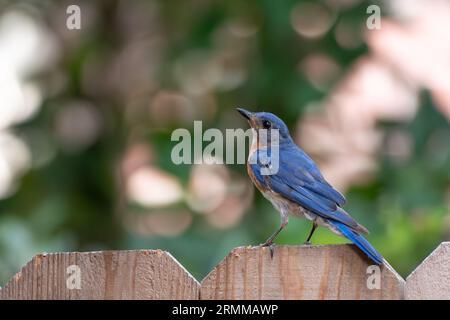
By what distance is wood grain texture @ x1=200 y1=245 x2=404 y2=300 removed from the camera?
298 cm

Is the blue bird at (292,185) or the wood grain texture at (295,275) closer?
the wood grain texture at (295,275)

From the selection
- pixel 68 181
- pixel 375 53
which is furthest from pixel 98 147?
pixel 375 53

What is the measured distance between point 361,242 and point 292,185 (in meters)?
0.90

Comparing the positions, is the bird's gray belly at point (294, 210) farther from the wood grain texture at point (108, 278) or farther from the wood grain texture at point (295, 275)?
the wood grain texture at point (108, 278)

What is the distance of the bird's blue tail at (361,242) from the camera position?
2996 mm

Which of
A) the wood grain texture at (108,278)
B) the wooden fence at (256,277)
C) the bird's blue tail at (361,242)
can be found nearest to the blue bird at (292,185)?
the bird's blue tail at (361,242)

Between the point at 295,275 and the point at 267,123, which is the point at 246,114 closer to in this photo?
the point at 267,123

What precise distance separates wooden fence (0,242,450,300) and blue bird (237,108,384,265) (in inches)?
4.3

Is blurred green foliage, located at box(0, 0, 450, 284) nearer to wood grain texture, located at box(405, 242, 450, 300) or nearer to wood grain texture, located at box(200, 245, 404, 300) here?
wood grain texture, located at box(200, 245, 404, 300)

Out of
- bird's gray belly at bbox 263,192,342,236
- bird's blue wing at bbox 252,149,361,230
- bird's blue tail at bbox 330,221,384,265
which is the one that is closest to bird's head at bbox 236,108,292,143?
bird's blue wing at bbox 252,149,361,230

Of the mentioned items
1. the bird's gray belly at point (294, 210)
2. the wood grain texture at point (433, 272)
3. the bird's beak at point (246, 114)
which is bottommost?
the wood grain texture at point (433, 272)

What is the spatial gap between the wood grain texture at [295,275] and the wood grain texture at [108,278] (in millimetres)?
112

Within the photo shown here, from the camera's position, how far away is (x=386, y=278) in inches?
117
